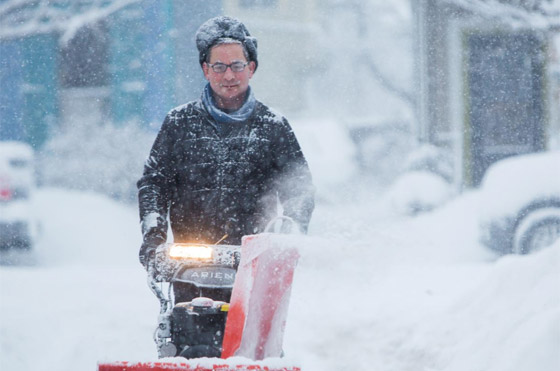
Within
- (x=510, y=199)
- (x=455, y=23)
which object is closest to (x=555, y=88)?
(x=455, y=23)

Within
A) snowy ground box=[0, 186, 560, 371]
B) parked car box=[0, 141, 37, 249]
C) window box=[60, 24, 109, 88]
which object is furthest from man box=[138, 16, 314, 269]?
window box=[60, 24, 109, 88]

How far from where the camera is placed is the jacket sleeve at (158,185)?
3922mm

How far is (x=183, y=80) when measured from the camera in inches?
478

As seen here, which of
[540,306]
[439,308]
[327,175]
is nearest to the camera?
[540,306]

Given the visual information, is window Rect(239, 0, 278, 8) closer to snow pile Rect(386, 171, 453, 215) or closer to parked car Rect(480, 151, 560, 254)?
snow pile Rect(386, 171, 453, 215)

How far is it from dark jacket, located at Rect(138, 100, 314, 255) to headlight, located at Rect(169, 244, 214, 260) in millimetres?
717

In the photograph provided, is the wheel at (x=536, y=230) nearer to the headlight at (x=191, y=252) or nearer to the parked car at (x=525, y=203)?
the parked car at (x=525, y=203)

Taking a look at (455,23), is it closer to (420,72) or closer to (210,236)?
(420,72)

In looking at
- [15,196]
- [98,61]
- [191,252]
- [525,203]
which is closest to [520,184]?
[525,203]

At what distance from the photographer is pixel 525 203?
8156 millimetres

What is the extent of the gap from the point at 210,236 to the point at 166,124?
615 millimetres

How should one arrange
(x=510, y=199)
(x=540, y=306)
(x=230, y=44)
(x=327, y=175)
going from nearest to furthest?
1. (x=230, y=44)
2. (x=540, y=306)
3. (x=510, y=199)
4. (x=327, y=175)

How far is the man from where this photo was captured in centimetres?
399

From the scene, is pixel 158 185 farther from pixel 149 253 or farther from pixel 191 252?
pixel 191 252
